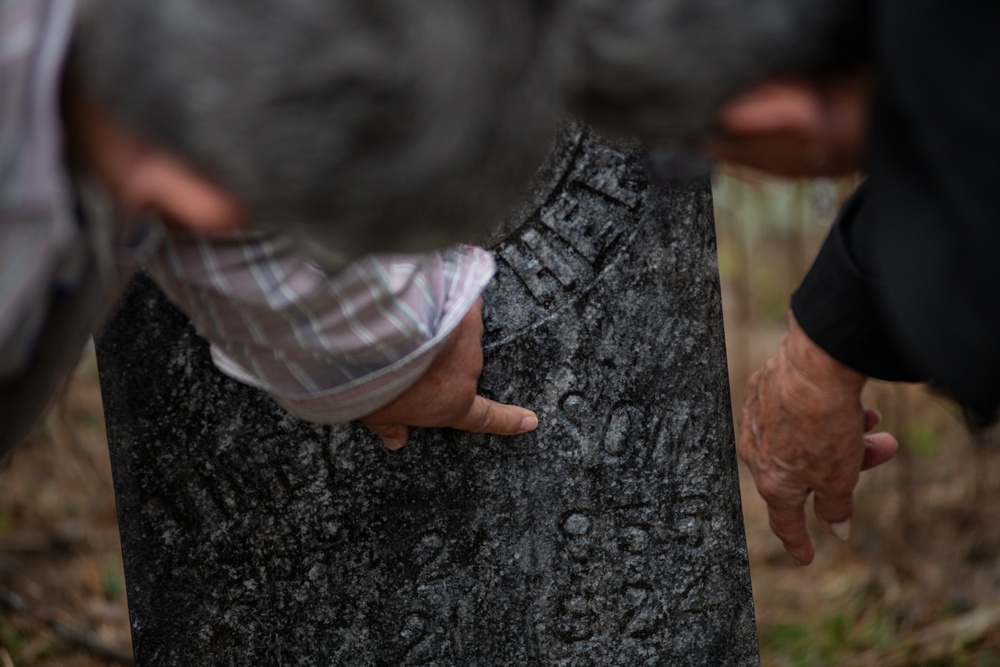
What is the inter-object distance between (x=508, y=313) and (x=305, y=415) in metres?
0.38

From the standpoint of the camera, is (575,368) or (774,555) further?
(774,555)

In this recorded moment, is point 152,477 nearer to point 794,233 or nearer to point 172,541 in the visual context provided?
point 172,541

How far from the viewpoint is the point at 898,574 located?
2678mm

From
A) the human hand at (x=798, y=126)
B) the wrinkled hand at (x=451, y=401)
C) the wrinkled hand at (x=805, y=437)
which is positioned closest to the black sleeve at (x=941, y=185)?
the human hand at (x=798, y=126)

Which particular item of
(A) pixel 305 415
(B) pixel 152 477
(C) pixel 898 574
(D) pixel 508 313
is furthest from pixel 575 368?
(C) pixel 898 574

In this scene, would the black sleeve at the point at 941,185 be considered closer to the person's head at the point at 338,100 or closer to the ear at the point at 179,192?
the person's head at the point at 338,100

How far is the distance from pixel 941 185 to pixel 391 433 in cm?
92

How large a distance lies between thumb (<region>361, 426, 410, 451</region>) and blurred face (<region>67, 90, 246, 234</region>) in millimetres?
699

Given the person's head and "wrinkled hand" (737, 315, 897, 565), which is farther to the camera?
"wrinkled hand" (737, 315, 897, 565)

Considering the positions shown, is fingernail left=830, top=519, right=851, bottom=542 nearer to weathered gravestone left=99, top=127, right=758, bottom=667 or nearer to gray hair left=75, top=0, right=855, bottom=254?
weathered gravestone left=99, top=127, right=758, bottom=667

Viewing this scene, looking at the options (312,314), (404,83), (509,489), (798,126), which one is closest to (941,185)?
(798,126)

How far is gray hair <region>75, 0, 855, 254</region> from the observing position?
0.72 m

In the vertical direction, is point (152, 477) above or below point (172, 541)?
above

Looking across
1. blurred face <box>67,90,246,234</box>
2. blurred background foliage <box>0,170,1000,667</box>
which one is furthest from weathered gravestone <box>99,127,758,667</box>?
blurred face <box>67,90,246,234</box>
